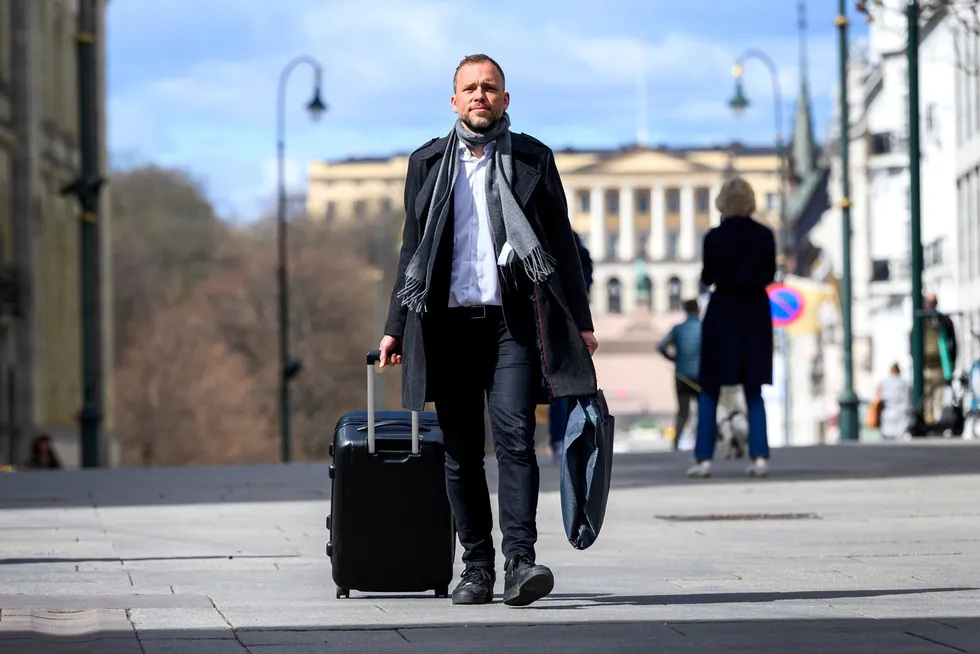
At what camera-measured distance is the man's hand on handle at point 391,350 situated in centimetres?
796

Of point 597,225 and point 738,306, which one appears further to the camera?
point 597,225

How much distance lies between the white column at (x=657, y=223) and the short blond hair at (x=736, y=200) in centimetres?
16140

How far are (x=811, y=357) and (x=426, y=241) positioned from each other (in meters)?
83.9

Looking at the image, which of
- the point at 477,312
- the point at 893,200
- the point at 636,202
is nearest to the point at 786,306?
the point at 477,312

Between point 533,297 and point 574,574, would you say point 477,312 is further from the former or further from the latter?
point 574,574

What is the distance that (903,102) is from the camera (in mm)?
69625

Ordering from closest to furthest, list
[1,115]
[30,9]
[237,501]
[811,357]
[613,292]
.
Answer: [237,501] → [1,115] → [30,9] → [811,357] → [613,292]

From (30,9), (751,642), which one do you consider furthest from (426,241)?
(30,9)

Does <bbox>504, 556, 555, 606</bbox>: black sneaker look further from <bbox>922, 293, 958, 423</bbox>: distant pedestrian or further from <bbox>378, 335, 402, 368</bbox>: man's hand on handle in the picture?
<bbox>922, 293, 958, 423</bbox>: distant pedestrian

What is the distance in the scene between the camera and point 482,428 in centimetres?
803

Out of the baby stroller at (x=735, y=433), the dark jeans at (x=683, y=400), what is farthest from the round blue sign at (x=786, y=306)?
the baby stroller at (x=735, y=433)

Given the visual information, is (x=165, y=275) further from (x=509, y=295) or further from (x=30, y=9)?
(x=509, y=295)

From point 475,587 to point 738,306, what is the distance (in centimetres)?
742

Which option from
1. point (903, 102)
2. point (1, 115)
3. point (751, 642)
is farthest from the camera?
point (903, 102)
